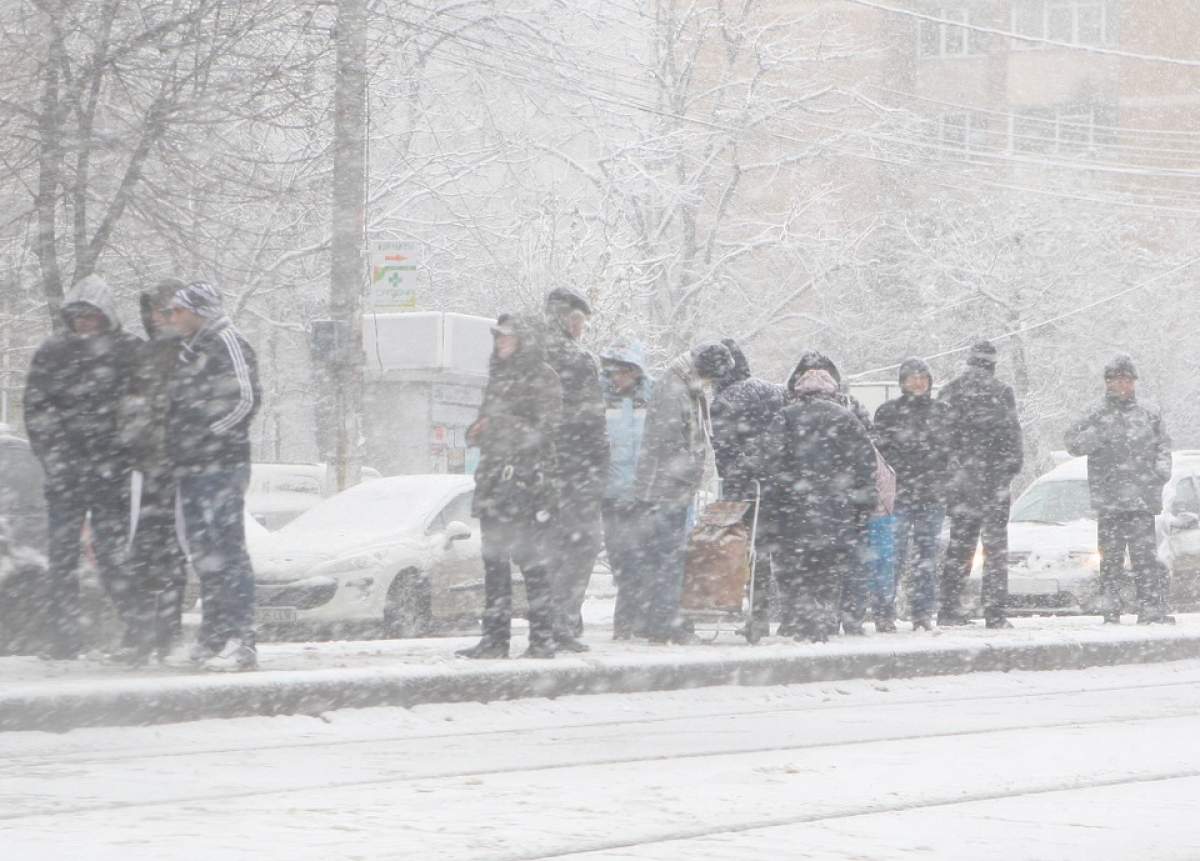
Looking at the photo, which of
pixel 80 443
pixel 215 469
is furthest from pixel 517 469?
pixel 80 443

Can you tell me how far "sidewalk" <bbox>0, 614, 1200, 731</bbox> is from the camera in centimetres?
717

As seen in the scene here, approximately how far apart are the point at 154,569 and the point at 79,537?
1.23 feet

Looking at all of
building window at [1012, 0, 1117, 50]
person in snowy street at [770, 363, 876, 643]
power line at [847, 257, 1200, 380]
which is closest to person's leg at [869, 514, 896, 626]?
person in snowy street at [770, 363, 876, 643]

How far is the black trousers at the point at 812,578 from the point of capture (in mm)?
10617

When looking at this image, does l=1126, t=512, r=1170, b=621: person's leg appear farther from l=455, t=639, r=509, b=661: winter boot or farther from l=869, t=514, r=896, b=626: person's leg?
l=455, t=639, r=509, b=661: winter boot

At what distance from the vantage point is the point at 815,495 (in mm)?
10695

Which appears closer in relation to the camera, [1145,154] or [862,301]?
[862,301]

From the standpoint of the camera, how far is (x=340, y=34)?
16734 mm

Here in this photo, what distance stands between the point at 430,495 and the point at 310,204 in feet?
15.2

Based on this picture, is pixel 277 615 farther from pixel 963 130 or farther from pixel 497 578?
pixel 963 130

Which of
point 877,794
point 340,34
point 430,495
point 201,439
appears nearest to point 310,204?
point 340,34

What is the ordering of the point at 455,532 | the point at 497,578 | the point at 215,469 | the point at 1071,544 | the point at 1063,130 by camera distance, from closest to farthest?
the point at 215,469
the point at 497,578
the point at 455,532
the point at 1071,544
the point at 1063,130

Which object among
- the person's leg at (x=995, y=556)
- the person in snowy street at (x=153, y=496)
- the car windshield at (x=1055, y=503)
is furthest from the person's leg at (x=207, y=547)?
the car windshield at (x=1055, y=503)

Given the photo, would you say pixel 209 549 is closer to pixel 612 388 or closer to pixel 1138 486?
pixel 612 388
